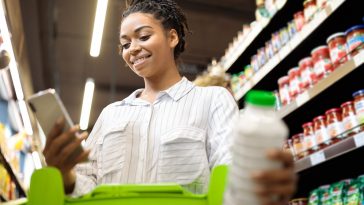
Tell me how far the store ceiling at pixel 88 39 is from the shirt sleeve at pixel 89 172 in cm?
426

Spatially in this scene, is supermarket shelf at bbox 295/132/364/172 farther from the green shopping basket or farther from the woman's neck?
the green shopping basket

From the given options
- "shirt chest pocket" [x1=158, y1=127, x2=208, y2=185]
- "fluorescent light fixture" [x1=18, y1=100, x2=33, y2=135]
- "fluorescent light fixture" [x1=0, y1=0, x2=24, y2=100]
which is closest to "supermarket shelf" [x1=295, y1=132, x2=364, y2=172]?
"shirt chest pocket" [x1=158, y1=127, x2=208, y2=185]

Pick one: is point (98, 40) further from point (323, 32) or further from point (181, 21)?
point (181, 21)

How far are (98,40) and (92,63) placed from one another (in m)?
→ 2.36

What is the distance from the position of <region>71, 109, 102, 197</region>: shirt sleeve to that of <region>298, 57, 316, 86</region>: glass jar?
1747 millimetres

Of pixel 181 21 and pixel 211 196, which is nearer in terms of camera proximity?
pixel 211 196

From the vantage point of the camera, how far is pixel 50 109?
116 centimetres

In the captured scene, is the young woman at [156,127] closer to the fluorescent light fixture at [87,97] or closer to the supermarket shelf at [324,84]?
the supermarket shelf at [324,84]

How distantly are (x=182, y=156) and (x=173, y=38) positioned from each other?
549 millimetres

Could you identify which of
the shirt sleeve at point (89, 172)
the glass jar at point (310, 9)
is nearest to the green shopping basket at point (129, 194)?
the shirt sleeve at point (89, 172)

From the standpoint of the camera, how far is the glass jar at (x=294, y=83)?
124 inches

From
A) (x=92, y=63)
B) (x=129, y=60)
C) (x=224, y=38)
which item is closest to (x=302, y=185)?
(x=129, y=60)

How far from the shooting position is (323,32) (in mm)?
3021

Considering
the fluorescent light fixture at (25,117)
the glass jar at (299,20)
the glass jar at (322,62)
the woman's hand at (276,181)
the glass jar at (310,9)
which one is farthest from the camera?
the fluorescent light fixture at (25,117)
